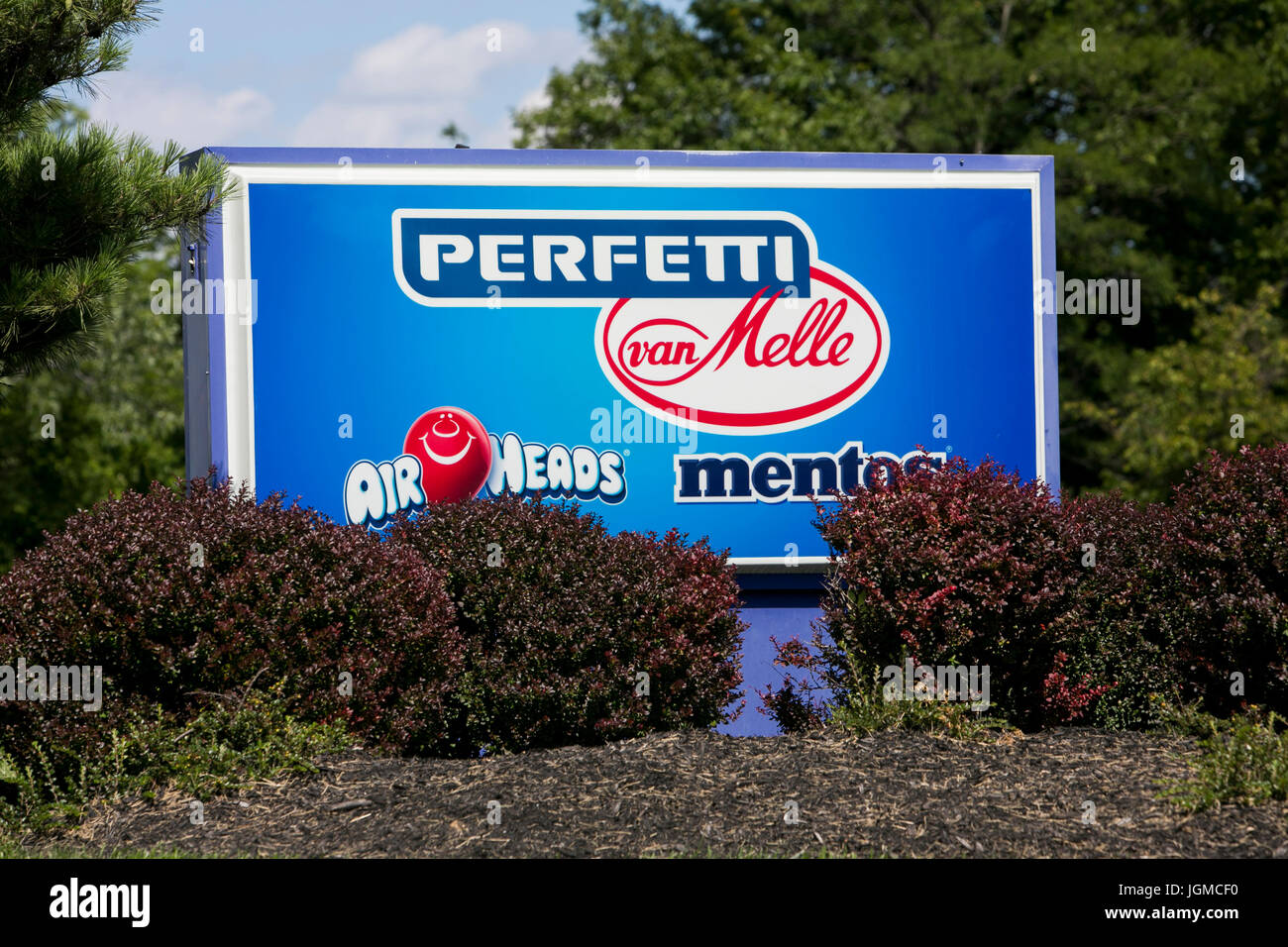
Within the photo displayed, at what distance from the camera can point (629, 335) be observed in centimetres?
838

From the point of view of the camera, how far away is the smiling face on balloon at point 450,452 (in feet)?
26.8

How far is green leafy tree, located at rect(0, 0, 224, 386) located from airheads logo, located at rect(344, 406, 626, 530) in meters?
2.06

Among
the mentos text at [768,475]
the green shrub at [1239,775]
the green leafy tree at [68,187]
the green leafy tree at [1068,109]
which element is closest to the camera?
the green shrub at [1239,775]

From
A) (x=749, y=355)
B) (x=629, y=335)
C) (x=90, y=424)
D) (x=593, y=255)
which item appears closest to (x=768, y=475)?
(x=749, y=355)

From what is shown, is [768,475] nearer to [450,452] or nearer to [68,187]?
[450,452]

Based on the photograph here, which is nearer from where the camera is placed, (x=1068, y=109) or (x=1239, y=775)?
(x=1239, y=775)

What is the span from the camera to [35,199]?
7.29 meters

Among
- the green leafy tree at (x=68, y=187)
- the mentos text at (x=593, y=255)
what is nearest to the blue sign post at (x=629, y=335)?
the mentos text at (x=593, y=255)

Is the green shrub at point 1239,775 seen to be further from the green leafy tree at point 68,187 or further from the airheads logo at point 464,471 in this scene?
the green leafy tree at point 68,187

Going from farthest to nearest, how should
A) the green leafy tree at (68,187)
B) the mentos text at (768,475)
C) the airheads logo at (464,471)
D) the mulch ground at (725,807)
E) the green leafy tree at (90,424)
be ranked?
1. the green leafy tree at (90,424)
2. the mentos text at (768,475)
3. the airheads logo at (464,471)
4. the green leafy tree at (68,187)
5. the mulch ground at (725,807)

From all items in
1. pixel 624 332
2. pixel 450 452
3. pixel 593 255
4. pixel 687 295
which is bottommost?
pixel 450 452

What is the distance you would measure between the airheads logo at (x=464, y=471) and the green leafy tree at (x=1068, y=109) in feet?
46.5

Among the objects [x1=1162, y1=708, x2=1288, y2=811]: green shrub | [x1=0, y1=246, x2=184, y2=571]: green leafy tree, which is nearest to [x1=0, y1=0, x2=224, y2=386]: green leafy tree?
[x1=1162, y1=708, x2=1288, y2=811]: green shrub

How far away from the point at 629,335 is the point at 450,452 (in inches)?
60.2
